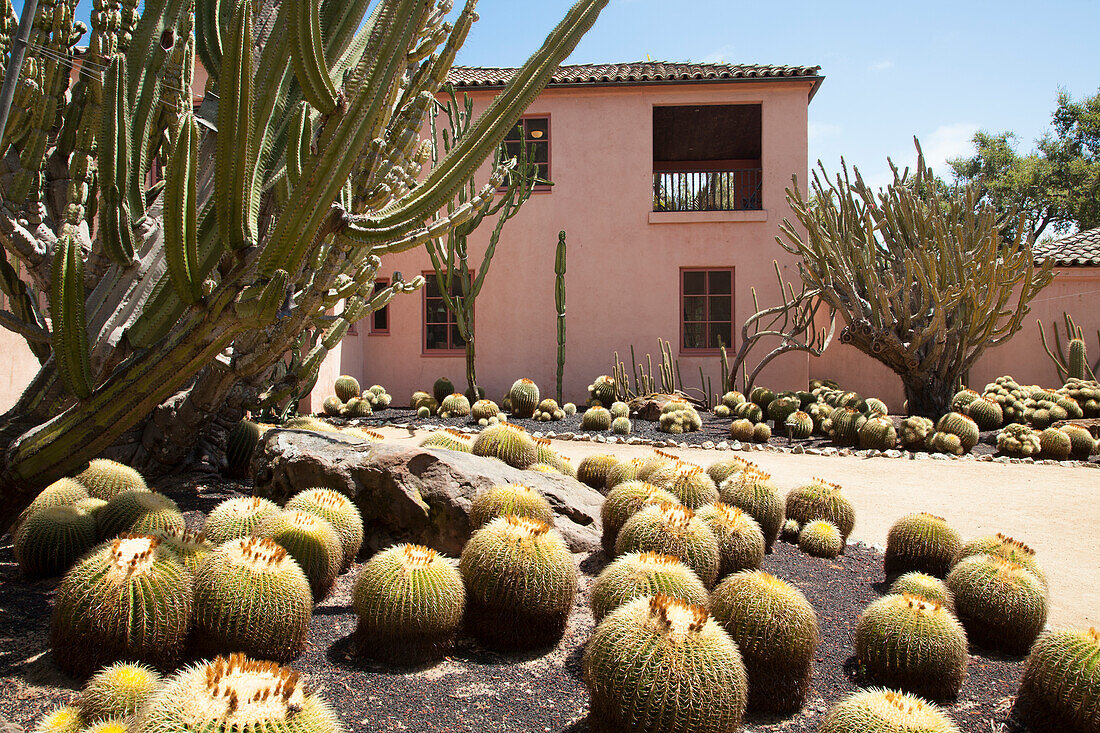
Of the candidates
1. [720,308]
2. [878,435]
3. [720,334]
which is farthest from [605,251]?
[878,435]

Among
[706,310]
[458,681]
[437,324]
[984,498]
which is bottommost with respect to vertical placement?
[984,498]

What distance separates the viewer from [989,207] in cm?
1263

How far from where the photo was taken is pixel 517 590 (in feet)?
12.2

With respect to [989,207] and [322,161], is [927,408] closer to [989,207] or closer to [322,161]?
[989,207]

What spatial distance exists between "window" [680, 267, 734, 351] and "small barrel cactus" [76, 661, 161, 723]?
14933 millimetres

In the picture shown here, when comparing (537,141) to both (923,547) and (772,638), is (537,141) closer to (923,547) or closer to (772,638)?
(923,547)

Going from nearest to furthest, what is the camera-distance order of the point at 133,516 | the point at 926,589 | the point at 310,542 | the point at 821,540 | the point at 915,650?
the point at 915,650 → the point at 310,542 → the point at 133,516 → the point at 926,589 → the point at 821,540

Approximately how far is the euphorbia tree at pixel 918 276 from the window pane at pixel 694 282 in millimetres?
2946

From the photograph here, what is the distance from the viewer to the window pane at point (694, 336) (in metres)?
17.0

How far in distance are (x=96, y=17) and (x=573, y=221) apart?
1351 centimetres

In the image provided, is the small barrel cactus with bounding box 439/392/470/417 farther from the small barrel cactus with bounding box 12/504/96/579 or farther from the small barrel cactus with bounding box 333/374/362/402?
the small barrel cactus with bounding box 12/504/96/579

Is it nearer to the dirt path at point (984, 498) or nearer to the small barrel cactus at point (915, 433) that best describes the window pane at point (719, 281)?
the small barrel cactus at point (915, 433)

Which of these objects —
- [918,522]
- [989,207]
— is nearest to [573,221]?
[989,207]

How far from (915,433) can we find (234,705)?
35.9 ft
